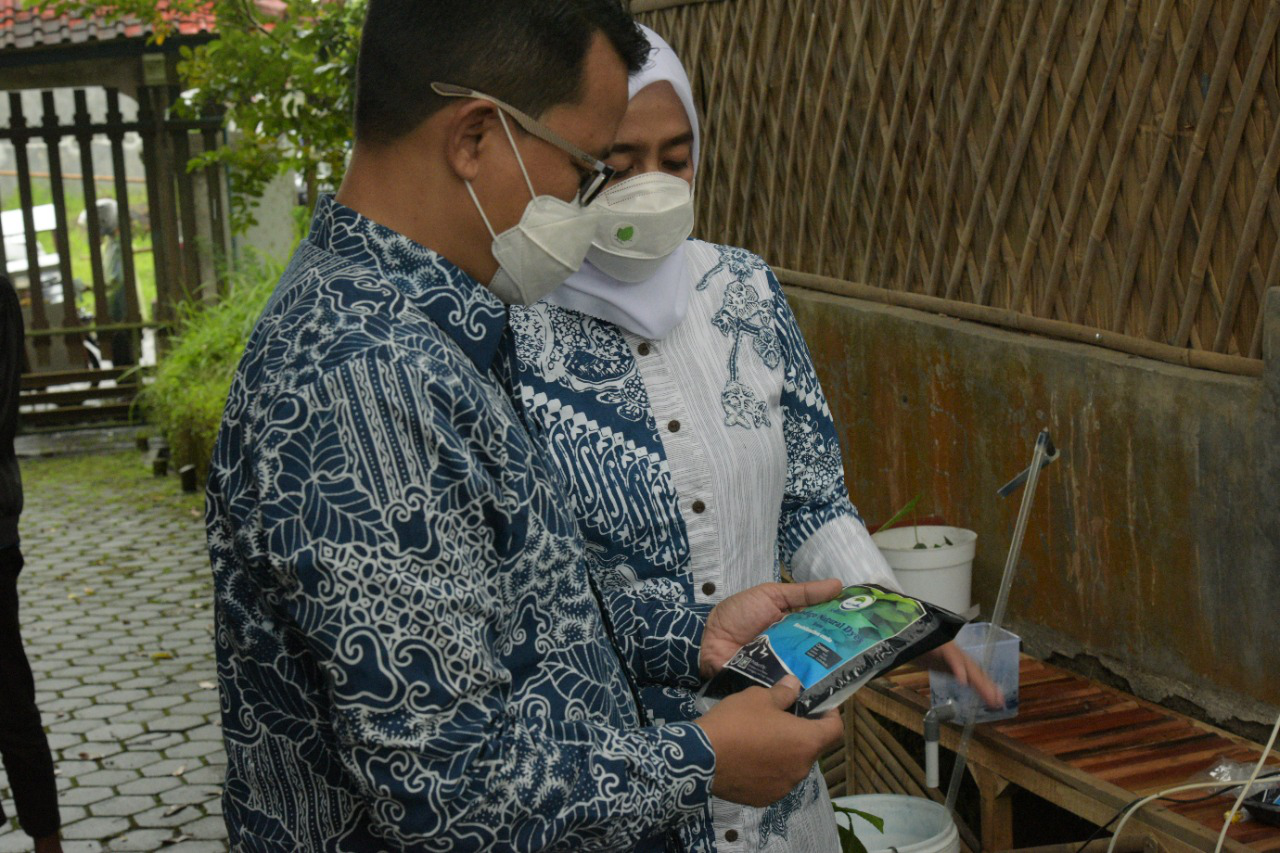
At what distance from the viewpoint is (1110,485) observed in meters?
3.22

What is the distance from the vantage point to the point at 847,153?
4430mm

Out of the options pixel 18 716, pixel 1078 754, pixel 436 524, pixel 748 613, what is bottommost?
pixel 18 716

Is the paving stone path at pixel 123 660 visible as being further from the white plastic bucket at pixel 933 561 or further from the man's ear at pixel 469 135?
the man's ear at pixel 469 135

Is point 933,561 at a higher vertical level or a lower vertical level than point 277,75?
lower

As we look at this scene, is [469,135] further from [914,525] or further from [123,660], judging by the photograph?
[123,660]

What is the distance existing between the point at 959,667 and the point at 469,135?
111cm

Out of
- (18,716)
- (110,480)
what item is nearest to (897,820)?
(18,716)

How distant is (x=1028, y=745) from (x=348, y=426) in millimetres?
2133

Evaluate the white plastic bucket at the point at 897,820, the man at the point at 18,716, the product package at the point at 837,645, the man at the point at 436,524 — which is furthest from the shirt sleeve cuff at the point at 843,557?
the man at the point at 18,716

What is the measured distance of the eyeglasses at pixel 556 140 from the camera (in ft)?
4.27

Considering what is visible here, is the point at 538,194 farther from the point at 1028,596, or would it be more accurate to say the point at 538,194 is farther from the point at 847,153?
the point at 847,153

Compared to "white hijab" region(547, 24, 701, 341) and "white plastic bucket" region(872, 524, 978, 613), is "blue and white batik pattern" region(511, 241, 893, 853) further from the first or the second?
"white plastic bucket" region(872, 524, 978, 613)

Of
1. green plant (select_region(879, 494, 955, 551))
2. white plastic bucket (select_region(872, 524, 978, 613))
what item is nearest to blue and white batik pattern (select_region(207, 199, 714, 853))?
white plastic bucket (select_region(872, 524, 978, 613))

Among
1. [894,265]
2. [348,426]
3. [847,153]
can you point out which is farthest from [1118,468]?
[348,426]
